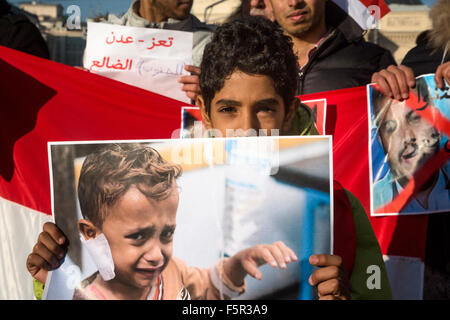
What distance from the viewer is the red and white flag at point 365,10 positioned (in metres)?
3.22

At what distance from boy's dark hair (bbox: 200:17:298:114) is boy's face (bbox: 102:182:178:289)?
495 millimetres

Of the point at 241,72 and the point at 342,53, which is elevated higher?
the point at 342,53

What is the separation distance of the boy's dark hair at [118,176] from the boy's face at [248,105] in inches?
12.2

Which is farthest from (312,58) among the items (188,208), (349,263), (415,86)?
(188,208)

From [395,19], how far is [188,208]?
7.74 m

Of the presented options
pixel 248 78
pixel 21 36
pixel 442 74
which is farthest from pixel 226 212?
pixel 21 36

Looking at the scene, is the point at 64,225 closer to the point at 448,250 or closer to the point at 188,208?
the point at 188,208

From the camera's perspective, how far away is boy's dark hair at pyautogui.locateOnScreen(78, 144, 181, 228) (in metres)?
1.66

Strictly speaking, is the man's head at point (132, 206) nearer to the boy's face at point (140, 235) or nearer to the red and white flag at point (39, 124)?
the boy's face at point (140, 235)

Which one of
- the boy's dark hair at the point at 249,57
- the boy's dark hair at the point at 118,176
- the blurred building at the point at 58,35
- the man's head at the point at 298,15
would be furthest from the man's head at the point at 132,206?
the blurred building at the point at 58,35

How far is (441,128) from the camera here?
101 inches

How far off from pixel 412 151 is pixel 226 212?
4.14 feet

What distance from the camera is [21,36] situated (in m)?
3.00

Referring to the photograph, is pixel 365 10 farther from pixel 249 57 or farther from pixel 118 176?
pixel 118 176
